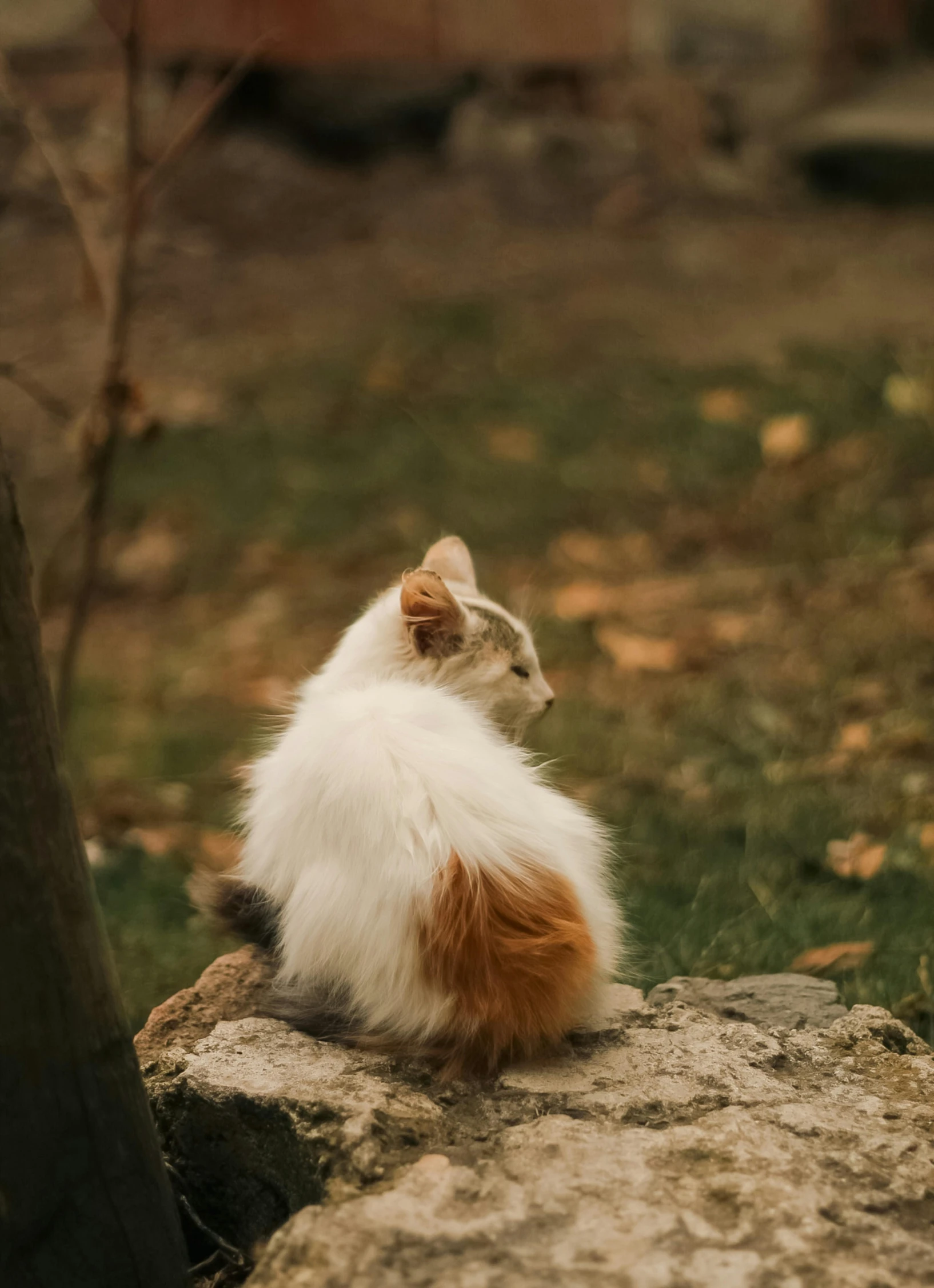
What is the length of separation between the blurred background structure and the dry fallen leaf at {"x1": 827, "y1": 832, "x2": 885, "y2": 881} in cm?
2

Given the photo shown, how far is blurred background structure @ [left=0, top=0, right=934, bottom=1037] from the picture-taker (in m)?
4.02

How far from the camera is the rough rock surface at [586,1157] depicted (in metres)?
1.70

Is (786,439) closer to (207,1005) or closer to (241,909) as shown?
(241,909)

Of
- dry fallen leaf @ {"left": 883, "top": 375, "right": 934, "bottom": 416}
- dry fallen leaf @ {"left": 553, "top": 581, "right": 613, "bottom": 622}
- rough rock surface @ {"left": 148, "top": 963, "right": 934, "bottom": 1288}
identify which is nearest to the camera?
rough rock surface @ {"left": 148, "top": 963, "right": 934, "bottom": 1288}

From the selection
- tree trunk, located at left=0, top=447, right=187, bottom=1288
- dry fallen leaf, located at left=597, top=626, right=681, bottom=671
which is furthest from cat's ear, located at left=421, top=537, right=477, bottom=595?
dry fallen leaf, located at left=597, top=626, right=681, bottom=671

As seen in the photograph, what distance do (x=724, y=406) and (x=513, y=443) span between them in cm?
108

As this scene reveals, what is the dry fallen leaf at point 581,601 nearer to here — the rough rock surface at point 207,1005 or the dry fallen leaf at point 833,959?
the dry fallen leaf at point 833,959

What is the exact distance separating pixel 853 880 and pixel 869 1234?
178cm

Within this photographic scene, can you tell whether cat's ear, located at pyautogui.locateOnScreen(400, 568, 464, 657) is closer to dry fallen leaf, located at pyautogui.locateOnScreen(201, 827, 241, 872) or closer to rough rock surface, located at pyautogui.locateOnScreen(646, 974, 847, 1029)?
rough rock surface, located at pyautogui.locateOnScreen(646, 974, 847, 1029)

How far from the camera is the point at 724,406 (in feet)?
23.4

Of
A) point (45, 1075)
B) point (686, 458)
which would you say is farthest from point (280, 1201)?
point (686, 458)

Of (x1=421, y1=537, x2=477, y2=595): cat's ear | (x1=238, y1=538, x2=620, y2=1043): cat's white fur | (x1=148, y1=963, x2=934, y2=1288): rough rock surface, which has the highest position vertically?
(x1=421, y1=537, x2=477, y2=595): cat's ear

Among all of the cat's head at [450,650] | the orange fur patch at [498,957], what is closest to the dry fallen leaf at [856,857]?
the cat's head at [450,650]

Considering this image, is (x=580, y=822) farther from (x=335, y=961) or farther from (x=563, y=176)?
(x=563, y=176)
